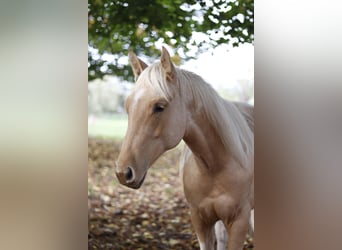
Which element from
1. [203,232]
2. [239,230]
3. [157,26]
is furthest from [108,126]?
[239,230]

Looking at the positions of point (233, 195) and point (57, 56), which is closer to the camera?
point (233, 195)

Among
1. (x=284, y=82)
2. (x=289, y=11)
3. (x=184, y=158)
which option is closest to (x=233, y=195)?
(x=184, y=158)

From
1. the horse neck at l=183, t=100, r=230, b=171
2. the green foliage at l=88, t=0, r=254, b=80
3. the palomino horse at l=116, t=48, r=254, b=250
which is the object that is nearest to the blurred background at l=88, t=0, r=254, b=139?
the green foliage at l=88, t=0, r=254, b=80

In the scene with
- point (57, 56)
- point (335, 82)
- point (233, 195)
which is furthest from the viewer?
point (57, 56)

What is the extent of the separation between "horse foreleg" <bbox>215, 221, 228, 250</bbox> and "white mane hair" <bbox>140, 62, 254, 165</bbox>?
381mm

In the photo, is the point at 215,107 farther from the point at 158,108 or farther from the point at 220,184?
the point at 220,184

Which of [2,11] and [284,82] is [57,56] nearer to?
[2,11]

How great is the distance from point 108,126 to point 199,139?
559mm

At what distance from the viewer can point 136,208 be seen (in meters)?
2.88

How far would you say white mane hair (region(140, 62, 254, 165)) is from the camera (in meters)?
2.61

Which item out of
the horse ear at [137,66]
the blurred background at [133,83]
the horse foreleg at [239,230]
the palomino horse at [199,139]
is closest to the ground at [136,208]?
the blurred background at [133,83]

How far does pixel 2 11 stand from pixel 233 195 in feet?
5.47

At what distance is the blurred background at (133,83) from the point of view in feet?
8.85

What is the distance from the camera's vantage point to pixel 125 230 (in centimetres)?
A: 292
